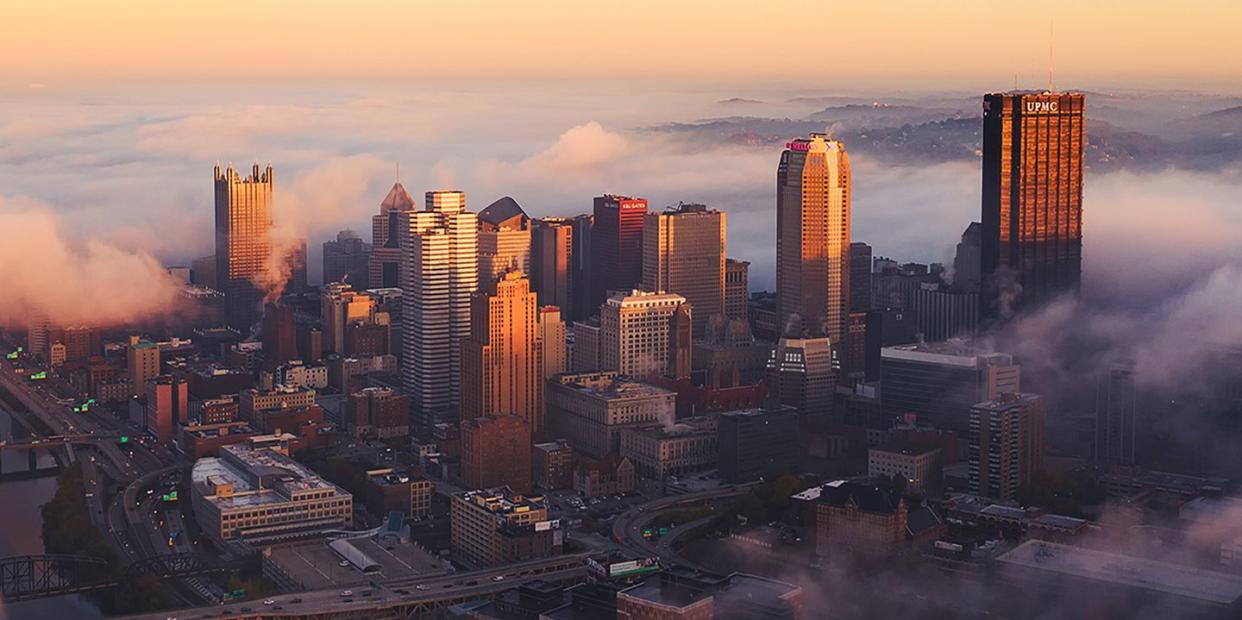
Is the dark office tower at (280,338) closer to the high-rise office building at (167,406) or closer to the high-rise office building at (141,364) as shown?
the high-rise office building at (141,364)

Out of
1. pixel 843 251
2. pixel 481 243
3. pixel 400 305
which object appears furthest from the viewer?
pixel 400 305

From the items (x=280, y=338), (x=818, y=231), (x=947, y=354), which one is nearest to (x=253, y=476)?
(x=947, y=354)

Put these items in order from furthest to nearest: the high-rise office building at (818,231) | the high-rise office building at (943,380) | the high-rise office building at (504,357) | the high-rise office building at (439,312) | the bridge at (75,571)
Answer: the high-rise office building at (818,231), the high-rise office building at (439,312), the high-rise office building at (504,357), the high-rise office building at (943,380), the bridge at (75,571)

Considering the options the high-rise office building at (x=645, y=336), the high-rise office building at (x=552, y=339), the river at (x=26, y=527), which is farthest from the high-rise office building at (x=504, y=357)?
the river at (x=26, y=527)

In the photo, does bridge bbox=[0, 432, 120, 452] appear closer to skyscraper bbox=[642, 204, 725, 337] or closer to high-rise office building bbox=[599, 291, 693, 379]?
high-rise office building bbox=[599, 291, 693, 379]

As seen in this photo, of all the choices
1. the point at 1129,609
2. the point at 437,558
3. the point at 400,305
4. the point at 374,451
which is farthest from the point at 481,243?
the point at 1129,609

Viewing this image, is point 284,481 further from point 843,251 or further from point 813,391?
point 843,251

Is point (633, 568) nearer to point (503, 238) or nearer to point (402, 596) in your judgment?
point (402, 596)
